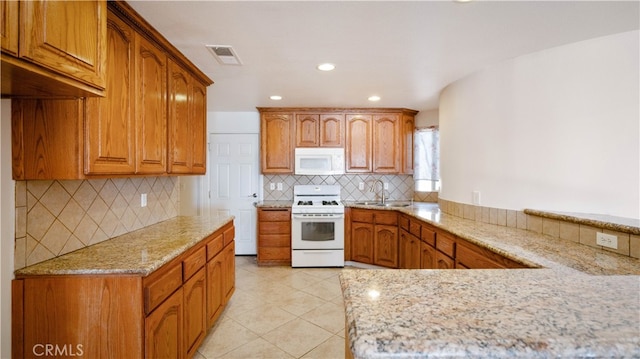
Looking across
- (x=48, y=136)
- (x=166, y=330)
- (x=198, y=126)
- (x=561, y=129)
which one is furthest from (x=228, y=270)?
(x=561, y=129)

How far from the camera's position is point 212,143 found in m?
4.52

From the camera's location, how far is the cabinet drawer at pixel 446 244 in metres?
2.32

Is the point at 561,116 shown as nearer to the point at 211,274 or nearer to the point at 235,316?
the point at 211,274

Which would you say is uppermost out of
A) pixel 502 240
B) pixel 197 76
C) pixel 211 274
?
pixel 197 76

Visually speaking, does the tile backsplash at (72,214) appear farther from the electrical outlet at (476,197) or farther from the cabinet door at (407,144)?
the cabinet door at (407,144)

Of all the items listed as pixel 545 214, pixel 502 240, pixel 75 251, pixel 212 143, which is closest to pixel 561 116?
pixel 545 214

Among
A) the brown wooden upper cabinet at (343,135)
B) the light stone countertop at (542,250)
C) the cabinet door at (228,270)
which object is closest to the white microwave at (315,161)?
the brown wooden upper cabinet at (343,135)

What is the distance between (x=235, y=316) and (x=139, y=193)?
131 centimetres

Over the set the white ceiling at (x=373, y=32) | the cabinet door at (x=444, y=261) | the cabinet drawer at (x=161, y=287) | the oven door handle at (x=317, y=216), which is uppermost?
the white ceiling at (x=373, y=32)

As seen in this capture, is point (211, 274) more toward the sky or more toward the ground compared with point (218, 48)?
Result: more toward the ground

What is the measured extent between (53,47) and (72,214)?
3.19 ft

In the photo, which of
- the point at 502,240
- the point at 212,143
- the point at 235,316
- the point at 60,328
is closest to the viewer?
the point at 60,328

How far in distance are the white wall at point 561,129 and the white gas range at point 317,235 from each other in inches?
67.6

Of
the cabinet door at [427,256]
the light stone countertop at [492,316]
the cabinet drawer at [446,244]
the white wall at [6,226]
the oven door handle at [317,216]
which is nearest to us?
the light stone countertop at [492,316]
